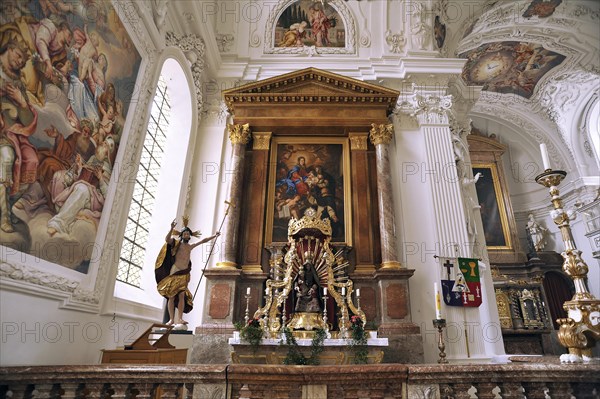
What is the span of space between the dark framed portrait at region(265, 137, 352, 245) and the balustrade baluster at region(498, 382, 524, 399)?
181 inches

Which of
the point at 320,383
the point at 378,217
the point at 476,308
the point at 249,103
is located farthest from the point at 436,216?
the point at 320,383

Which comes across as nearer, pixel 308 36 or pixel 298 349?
pixel 298 349

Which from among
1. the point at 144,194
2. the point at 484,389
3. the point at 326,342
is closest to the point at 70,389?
the point at 484,389

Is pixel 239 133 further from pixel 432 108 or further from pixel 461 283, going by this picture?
pixel 461 283

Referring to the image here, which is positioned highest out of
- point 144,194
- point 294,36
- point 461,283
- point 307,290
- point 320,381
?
point 294,36

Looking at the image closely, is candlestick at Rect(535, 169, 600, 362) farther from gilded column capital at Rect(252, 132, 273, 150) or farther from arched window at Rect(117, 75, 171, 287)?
gilded column capital at Rect(252, 132, 273, 150)

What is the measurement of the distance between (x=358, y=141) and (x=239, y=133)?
253 centimetres

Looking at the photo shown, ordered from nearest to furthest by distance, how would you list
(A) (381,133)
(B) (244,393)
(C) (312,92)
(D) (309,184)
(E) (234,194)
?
(B) (244,393) < (E) (234,194) < (D) (309,184) < (A) (381,133) < (C) (312,92)

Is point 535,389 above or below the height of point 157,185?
below

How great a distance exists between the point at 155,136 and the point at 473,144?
1192cm

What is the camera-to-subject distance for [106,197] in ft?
15.7

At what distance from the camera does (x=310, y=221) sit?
675 cm

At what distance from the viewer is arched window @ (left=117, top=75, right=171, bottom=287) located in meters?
6.10

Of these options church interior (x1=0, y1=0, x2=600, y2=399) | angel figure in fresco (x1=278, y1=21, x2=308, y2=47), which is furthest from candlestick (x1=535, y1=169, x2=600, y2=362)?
angel figure in fresco (x1=278, y1=21, x2=308, y2=47)
